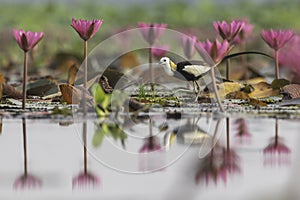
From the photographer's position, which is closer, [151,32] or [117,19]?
[151,32]

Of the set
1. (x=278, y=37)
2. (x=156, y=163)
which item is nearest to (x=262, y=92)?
(x=278, y=37)

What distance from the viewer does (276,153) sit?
2416 mm

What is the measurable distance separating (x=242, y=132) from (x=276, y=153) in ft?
1.31

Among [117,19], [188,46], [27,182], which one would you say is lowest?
[27,182]

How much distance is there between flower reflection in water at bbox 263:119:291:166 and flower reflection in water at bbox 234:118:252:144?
→ 9cm

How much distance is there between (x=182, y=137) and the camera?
106 inches

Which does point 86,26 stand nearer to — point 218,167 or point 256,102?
point 256,102

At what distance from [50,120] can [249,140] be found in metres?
0.82

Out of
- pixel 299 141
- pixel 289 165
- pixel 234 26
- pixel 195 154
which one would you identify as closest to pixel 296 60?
pixel 289 165

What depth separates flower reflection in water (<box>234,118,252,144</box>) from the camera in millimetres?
2652

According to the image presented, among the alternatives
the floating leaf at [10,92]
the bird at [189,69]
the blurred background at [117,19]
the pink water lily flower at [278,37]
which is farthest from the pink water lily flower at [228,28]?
the blurred background at [117,19]

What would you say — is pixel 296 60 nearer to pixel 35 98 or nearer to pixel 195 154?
pixel 195 154

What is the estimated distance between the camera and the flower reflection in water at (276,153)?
7.45ft

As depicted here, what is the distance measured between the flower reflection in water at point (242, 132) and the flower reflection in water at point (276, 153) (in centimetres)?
9
